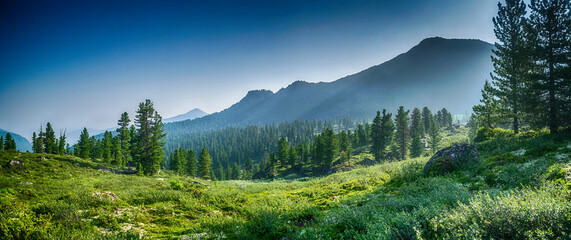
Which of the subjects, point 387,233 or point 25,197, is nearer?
point 387,233

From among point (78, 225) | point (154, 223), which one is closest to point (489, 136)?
point (154, 223)

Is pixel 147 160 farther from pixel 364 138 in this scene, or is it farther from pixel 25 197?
pixel 364 138

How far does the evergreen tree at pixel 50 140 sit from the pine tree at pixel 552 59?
106070 mm

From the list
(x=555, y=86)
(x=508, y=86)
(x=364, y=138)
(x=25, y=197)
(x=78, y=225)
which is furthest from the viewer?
(x=364, y=138)

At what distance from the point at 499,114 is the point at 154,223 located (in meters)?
38.9

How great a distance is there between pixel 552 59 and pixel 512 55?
510 centimetres

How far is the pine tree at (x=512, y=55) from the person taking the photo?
70.9 ft

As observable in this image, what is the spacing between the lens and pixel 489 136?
84.5 feet

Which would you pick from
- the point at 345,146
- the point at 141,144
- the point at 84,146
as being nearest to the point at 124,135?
the point at 84,146

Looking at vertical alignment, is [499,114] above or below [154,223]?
above

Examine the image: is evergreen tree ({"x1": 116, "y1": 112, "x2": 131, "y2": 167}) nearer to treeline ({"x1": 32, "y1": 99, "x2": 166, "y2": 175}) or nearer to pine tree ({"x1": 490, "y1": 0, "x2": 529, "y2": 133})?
treeline ({"x1": 32, "y1": 99, "x2": 166, "y2": 175})

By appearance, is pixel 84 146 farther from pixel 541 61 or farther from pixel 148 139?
pixel 541 61

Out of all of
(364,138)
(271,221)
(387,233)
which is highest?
(387,233)

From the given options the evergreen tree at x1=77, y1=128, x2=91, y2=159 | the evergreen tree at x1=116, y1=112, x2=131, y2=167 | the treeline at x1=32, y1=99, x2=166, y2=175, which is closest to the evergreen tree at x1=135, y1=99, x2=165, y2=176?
the treeline at x1=32, y1=99, x2=166, y2=175
